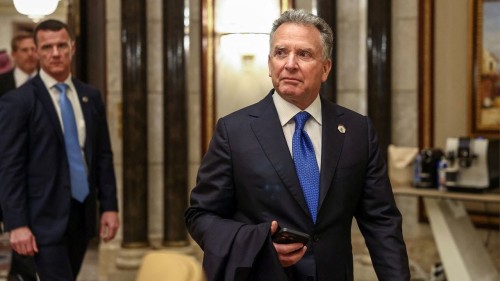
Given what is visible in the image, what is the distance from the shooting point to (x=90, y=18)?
8.49 meters

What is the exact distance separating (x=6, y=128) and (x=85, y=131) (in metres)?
0.44

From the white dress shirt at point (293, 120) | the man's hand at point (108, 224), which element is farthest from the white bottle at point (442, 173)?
the white dress shirt at point (293, 120)

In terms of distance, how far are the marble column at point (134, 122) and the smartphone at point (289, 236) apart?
4.05 m

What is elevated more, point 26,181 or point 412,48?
point 412,48

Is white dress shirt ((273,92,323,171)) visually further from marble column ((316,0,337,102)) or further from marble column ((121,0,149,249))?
marble column ((121,0,149,249))

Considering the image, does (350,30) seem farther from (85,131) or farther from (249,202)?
(249,202)

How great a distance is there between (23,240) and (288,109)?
167cm

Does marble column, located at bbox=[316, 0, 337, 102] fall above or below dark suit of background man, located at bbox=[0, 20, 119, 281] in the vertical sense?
above

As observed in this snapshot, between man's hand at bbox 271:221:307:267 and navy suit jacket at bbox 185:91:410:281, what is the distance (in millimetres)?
25

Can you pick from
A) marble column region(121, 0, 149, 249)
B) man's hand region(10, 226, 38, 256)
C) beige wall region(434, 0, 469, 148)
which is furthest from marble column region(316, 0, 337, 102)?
man's hand region(10, 226, 38, 256)

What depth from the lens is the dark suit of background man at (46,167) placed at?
384cm

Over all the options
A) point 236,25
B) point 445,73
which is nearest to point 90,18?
point 236,25

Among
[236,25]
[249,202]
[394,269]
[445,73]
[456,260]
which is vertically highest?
[236,25]

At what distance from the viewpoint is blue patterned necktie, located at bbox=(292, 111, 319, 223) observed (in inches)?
106
